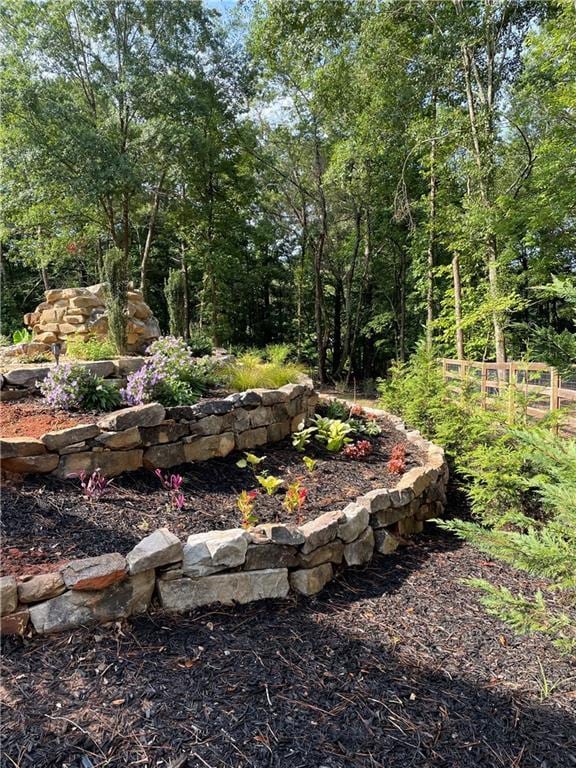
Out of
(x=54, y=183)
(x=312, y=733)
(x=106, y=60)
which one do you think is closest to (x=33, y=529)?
(x=312, y=733)

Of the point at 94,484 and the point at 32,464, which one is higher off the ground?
the point at 32,464

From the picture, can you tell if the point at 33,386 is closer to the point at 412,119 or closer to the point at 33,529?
the point at 33,529

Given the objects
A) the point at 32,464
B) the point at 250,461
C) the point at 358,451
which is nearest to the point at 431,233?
the point at 358,451

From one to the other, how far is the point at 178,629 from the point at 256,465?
183 centimetres

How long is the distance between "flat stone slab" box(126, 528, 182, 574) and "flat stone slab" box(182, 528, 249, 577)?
0.07 m

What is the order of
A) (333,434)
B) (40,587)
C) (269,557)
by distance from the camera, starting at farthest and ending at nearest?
(333,434) → (269,557) → (40,587)

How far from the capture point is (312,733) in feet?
4.84

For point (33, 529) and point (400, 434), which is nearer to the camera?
point (33, 529)

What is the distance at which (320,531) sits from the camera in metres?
2.49

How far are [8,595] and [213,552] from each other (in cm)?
86

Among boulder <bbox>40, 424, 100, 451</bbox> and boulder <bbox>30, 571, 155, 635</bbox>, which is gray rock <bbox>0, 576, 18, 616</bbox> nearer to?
boulder <bbox>30, 571, 155, 635</bbox>

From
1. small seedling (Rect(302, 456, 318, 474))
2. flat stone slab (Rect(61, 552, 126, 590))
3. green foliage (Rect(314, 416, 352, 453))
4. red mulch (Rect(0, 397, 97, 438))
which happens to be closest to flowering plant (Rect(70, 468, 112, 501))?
red mulch (Rect(0, 397, 97, 438))

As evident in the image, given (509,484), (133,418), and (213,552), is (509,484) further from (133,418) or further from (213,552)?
(133,418)

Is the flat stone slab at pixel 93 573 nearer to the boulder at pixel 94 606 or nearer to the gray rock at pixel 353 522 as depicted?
the boulder at pixel 94 606
